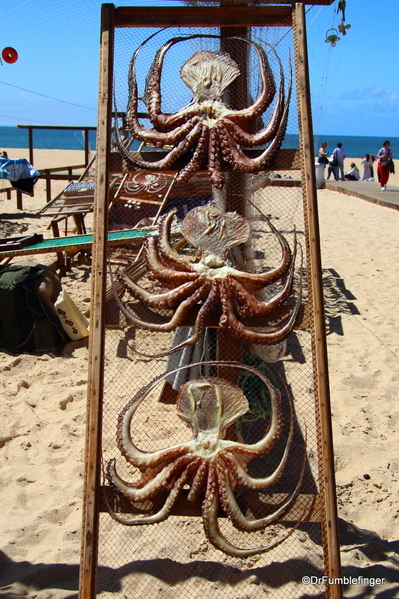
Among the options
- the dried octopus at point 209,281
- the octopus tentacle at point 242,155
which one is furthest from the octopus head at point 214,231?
the octopus tentacle at point 242,155

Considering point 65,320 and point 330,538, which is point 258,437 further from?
point 65,320

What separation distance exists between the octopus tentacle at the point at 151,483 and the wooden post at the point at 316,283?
2.11 ft

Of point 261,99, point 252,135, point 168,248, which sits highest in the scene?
point 261,99

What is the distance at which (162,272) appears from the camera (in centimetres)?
258

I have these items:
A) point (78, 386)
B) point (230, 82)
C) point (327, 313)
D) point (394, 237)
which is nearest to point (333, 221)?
point (394, 237)

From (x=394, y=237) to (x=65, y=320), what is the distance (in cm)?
687

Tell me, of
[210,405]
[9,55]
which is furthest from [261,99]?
[9,55]

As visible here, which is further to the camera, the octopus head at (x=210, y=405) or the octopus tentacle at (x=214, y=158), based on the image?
the octopus tentacle at (x=214, y=158)

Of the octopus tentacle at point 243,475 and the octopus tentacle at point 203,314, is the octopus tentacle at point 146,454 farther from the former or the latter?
the octopus tentacle at point 203,314

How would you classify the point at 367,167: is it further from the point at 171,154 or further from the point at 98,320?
the point at 98,320

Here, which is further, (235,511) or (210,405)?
(210,405)

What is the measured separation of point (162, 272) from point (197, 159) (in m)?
0.62

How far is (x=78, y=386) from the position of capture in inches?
175

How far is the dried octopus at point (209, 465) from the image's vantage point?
2350 mm
